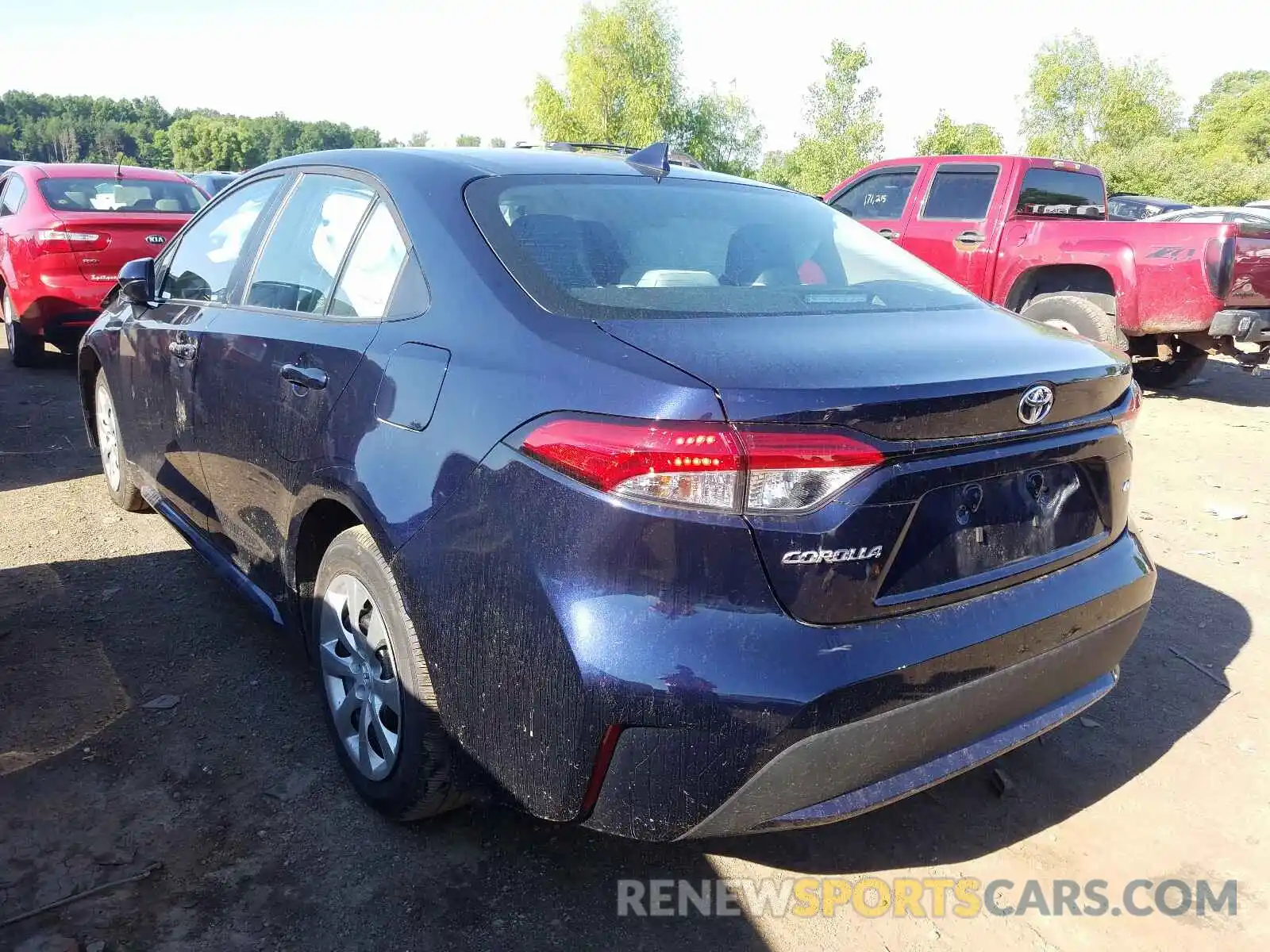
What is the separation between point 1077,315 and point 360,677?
6.98 m

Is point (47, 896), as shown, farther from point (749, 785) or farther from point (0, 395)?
point (0, 395)

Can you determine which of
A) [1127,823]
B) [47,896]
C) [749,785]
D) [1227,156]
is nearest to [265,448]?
[47,896]

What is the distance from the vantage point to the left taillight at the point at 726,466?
172 centimetres

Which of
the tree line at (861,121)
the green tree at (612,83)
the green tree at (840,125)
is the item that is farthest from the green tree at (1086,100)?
the green tree at (612,83)

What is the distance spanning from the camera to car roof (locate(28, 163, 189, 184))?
832 centimetres

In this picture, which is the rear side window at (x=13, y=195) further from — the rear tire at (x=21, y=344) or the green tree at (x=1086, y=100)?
the green tree at (x=1086, y=100)

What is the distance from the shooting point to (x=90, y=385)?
190 inches

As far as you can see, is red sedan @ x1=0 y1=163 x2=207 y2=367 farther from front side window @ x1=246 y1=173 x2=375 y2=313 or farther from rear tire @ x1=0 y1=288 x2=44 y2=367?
front side window @ x1=246 y1=173 x2=375 y2=313

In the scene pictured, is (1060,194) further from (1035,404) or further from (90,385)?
(90,385)

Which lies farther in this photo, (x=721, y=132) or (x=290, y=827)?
(x=721, y=132)

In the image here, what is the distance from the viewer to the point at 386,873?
7.60 feet

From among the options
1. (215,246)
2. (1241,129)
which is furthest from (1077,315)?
(1241,129)

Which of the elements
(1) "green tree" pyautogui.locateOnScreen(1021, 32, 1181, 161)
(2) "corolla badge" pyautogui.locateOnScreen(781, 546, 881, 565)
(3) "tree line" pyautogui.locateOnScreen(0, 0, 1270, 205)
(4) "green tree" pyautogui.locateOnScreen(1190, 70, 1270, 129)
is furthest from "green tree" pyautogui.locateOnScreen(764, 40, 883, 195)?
(4) "green tree" pyautogui.locateOnScreen(1190, 70, 1270, 129)

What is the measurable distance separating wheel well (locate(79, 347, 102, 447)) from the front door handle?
7.68 feet
